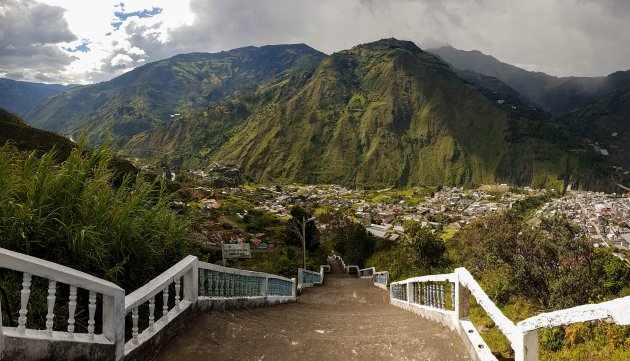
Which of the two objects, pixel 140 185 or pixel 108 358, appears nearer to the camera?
pixel 108 358

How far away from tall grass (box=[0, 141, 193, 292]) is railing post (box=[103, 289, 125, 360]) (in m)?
0.78

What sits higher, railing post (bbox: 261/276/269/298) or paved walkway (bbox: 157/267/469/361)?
paved walkway (bbox: 157/267/469/361)

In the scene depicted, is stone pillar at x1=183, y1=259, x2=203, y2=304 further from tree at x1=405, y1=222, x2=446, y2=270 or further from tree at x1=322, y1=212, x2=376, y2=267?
tree at x1=322, y1=212, x2=376, y2=267

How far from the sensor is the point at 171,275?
453cm

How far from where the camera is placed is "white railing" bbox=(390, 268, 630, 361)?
2.54m

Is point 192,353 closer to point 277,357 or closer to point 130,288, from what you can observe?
point 277,357

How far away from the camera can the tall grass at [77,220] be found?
3.89m

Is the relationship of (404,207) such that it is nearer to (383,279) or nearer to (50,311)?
(383,279)

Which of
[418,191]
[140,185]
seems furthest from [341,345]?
[418,191]

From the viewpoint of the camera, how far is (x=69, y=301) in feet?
10.5

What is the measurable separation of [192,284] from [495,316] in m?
3.76

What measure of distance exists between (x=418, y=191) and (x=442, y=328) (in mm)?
161050

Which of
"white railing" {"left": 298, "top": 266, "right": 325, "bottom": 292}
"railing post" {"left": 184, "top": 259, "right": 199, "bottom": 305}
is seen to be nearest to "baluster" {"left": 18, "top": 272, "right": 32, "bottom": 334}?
"railing post" {"left": 184, "top": 259, "right": 199, "bottom": 305}

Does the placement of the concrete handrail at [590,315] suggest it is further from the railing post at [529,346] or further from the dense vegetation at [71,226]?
the dense vegetation at [71,226]
